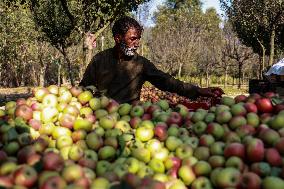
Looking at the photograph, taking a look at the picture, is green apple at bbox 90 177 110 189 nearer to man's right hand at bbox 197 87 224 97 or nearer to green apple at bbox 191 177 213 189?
green apple at bbox 191 177 213 189

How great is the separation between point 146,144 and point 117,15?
17.5m

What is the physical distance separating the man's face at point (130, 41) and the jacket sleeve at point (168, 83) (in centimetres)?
→ 36

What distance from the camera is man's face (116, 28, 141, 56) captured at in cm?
477

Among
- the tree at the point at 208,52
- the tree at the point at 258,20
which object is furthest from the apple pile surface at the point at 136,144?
the tree at the point at 208,52

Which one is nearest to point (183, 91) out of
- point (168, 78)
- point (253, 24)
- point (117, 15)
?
point (168, 78)

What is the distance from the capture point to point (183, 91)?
4.89 m

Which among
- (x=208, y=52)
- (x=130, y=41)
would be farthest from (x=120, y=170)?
(x=208, y=52)

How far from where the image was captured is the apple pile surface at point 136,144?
248cm

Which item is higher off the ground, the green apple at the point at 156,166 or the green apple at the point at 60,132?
the green apple at the point at 60,132

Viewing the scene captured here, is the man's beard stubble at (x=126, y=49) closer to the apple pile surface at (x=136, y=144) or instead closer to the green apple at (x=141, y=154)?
the apple pile surface at (x=136, y=144)

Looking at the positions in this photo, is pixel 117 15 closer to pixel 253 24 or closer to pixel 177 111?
pixel 253 24

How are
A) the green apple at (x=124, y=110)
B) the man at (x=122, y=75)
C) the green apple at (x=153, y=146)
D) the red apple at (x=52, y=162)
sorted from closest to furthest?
the red apple at (x=52, y=162) → the green apple at (x=153, y=146) → the green apple at (x=124, y=110) → the man at (x=122, y=75)

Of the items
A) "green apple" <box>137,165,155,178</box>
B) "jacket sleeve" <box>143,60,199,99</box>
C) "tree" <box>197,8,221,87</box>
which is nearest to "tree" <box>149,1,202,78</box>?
"tree" <box>197,8,221,87</box>

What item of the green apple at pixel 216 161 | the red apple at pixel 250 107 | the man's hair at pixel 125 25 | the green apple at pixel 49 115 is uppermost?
the man's hair at pixel 125 25
